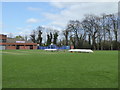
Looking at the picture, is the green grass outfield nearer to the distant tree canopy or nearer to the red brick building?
the distant tree canopy

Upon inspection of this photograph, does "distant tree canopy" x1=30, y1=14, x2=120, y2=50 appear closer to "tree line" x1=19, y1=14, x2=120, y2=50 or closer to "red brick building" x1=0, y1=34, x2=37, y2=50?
"tree line" x1=19, y1=14, x2=120, y2=50

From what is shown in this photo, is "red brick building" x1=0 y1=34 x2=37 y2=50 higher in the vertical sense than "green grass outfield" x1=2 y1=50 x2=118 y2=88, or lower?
higher

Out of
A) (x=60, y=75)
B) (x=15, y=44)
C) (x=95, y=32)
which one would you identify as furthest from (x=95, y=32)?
(x=60, y=75)

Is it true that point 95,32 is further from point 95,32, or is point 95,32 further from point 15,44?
point 15,44

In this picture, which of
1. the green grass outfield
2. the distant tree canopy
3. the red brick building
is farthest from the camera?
the red brick building

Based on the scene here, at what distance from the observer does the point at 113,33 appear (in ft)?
205

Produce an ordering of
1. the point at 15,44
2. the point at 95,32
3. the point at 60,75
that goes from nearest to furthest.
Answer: the point at 60,75, the point at 95,32, the point at 15,44

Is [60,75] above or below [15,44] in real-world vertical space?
below

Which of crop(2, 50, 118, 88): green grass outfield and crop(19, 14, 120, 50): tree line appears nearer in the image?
crop(2, 50, 118, 88): green grass outfield

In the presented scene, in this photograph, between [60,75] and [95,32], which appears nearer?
[60,75]

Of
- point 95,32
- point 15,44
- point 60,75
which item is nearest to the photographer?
point 60,75

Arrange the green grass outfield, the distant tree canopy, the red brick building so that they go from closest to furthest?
1. the green grass outfield
2. the distant tree canopy
3. the red brick building

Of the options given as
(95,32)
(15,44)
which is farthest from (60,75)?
(15,44)

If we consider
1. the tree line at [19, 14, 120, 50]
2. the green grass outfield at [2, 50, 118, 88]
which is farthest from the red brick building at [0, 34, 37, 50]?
the green grass outfield at [2, 50, 118, 88]
